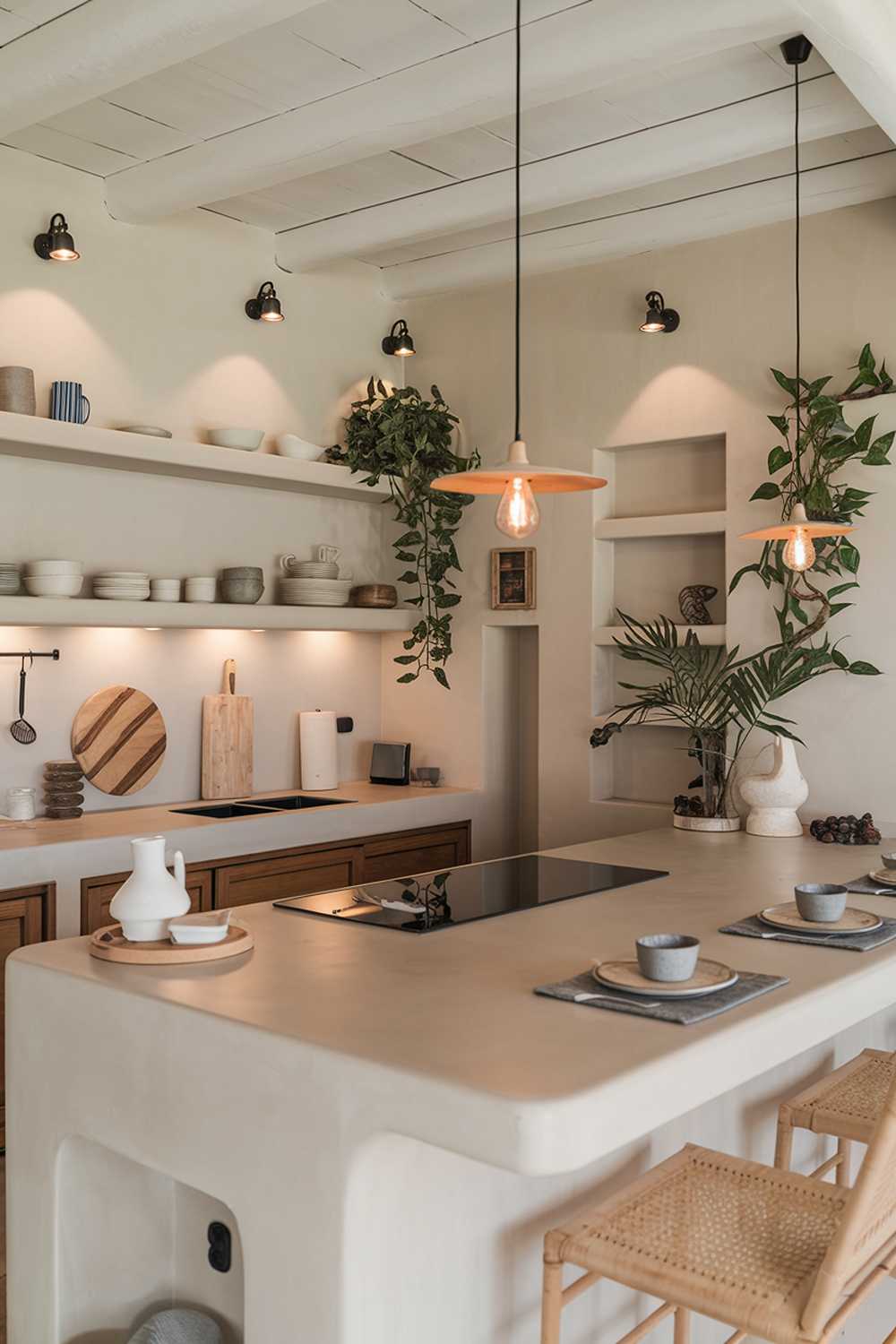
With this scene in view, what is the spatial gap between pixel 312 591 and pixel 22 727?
1.30 metres

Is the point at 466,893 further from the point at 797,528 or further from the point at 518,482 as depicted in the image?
the point at 797,528

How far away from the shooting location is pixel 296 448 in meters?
4.89

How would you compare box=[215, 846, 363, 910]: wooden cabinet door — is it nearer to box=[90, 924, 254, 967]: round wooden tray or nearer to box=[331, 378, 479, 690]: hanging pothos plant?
box=[331, 378, 479, 690]: hanging pothos plant

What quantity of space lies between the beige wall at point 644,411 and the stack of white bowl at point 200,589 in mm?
1257

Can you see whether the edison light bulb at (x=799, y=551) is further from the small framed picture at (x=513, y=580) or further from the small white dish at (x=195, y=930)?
the small white dish at (x=195, y=930)

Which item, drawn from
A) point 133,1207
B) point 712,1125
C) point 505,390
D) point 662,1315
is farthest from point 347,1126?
point 505,390

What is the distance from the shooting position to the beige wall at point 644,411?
4.27 m

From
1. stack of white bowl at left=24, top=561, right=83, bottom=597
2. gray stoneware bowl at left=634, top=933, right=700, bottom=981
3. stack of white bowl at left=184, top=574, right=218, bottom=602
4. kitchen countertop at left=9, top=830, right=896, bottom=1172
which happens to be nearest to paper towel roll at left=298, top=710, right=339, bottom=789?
stack of white bowl at left=184, top=574, right=218, bottom=602

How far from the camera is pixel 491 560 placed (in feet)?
17.3

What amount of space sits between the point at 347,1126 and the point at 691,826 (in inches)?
108

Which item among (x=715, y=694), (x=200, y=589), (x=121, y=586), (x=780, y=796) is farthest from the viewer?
(x=200, y=589)

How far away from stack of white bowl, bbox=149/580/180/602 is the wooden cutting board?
52cm

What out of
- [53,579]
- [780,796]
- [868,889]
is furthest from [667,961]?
[53,579]

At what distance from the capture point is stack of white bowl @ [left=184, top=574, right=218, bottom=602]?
454cm
